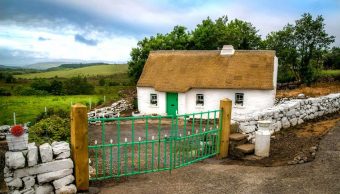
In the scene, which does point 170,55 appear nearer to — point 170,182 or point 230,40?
point 230,40

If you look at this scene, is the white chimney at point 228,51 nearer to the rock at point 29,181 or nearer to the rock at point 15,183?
the rock at point 29,181

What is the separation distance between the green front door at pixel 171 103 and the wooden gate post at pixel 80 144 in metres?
16.1

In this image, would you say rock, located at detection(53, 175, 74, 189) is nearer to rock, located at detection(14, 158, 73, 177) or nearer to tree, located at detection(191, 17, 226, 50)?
rock, located at detection(14, 158, 73, 177)

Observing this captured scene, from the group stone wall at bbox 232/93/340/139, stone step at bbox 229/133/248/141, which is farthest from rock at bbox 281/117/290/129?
stone step at bbox 229/133/248/141

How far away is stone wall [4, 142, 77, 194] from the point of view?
17.5 ft

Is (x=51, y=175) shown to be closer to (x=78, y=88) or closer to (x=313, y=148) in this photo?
(x=313, y=148)

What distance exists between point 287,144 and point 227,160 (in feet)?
8.29

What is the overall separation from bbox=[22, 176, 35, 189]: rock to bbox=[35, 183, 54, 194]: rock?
0.16m

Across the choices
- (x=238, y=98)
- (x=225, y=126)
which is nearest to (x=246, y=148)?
(x=225, y=126)

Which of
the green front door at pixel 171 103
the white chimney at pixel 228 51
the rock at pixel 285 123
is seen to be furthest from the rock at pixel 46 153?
the white chimney at pixel 228 51

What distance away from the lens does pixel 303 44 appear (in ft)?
95.8

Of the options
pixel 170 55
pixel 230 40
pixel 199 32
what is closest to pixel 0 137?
pixel 170 55

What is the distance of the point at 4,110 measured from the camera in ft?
88.1

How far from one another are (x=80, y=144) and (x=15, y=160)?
4.06 ft
